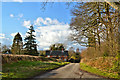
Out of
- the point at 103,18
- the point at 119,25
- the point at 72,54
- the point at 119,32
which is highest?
the point at 103,18

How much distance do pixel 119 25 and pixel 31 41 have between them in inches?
697

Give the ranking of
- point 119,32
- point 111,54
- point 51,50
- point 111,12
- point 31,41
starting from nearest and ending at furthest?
point 119,32 < point 111,54 < point 111,12 < point 31,41 < point 51,50

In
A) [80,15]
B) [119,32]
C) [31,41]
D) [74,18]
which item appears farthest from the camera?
[31,41]

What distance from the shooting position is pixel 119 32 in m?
8.12

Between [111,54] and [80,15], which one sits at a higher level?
[80,15]

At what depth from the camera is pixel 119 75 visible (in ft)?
24.9

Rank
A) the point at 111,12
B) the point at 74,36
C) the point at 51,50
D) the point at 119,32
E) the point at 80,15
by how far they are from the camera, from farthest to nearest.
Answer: the point at 51,50 < the point at 74,36 < the point at 80,15 < the point at 111,12 < the point at 119,32

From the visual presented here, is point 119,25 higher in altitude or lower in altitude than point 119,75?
higher

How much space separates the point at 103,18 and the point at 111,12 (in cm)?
107

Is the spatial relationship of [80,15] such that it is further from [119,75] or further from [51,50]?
[51,50]

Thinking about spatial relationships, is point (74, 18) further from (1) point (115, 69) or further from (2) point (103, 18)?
(1) point (115, 69)

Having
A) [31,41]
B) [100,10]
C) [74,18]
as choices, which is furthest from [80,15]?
[31,41]

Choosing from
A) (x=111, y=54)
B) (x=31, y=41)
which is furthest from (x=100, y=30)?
(x=31, y=41)

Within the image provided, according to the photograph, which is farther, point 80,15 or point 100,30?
point 80,15
